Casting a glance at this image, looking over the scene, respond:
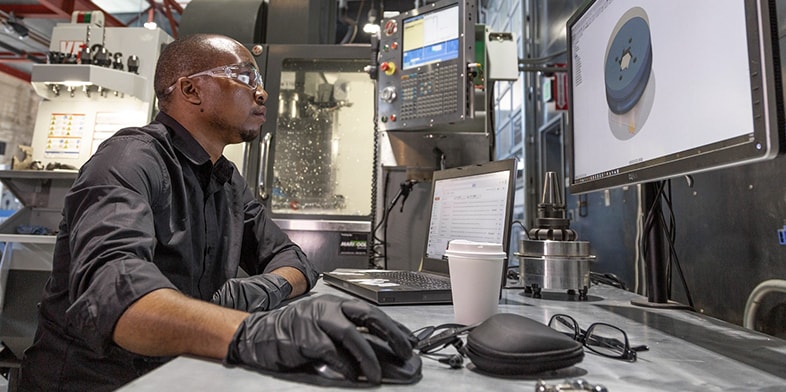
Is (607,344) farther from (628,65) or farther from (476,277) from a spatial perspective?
(628,65)

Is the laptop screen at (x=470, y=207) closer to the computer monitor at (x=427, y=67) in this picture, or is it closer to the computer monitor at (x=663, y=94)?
the computer monitor at (x=663, y=94)

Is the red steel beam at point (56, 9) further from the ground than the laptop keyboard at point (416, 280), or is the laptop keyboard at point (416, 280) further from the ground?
the red steel beam at point (56, 9)

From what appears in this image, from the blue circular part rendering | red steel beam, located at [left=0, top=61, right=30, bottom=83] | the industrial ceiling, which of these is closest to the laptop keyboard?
the blue circular part rendering

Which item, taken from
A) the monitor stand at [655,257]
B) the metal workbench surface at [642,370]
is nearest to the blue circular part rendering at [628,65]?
the monitor stand at [655,257]

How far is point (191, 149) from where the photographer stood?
41.0 inches

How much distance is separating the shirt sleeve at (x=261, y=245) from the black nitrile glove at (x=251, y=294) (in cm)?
23

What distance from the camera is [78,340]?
82cm

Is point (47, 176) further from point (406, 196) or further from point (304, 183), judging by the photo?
point (406, 196)

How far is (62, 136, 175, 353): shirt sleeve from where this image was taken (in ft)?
1.81

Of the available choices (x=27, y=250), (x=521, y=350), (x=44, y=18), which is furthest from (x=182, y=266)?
(x=44, y=18)

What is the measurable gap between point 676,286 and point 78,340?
1.70 m

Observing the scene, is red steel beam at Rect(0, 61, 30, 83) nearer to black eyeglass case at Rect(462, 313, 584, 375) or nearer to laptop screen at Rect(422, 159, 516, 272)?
laptop screen at Rect(422, 159, 516, 272)

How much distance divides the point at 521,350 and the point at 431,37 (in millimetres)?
1559

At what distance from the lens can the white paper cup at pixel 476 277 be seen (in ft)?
2.19
